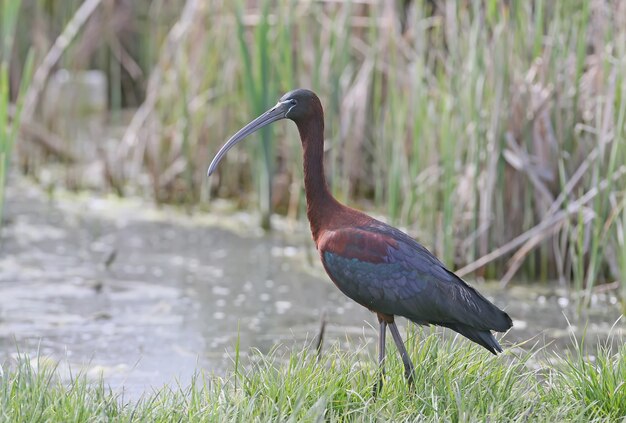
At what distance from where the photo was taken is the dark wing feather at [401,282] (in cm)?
382

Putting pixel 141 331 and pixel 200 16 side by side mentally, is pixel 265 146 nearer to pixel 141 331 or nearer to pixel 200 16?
pixel 200 16

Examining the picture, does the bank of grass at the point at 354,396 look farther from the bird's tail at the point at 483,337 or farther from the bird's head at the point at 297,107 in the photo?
the bird's head at the point at 297,107

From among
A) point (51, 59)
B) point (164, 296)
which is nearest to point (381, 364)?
point (164, 296)

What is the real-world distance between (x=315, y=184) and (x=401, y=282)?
48 cm

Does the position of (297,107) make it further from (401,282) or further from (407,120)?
(407,120)

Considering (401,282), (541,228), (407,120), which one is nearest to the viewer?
(401,282)

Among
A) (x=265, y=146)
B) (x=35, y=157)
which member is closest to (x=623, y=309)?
(x=265, y=146)

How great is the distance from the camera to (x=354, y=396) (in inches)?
143

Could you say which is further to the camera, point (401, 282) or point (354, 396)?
point (401, 282)

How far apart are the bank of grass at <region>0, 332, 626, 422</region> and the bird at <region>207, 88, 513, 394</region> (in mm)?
100

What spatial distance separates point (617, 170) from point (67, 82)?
489cm

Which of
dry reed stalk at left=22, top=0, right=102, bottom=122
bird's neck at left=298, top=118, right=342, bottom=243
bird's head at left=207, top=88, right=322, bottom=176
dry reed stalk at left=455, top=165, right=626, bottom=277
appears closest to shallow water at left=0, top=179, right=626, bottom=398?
dry reed stalk at left=455, top=165, right=626, bottom=277

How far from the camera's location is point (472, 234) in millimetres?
5984

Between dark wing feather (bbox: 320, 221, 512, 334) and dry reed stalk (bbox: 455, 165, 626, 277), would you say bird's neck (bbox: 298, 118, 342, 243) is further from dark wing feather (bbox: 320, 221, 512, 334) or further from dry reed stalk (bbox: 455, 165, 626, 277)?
dry reed stalk (bbox: 455, 165, 626, 277)
